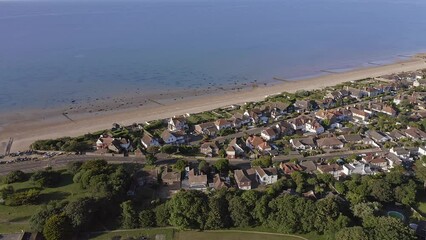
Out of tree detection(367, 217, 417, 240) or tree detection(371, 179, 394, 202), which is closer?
tree detection(367, 217, 417, 240)

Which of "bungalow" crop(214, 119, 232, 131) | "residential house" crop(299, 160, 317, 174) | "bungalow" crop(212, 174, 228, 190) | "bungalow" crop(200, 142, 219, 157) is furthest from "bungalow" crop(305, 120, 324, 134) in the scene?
"bungalow" crop(212, 174, 228, 190)

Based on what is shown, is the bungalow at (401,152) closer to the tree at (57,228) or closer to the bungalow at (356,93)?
the bungalow at (356,93)

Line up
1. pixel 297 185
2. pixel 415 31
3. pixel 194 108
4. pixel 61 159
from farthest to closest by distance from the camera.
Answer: pixel 415 31 → pixel 194 108 → pixel 61 159 → pixel 297 185

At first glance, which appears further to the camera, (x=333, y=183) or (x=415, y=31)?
(x=415, y=31)

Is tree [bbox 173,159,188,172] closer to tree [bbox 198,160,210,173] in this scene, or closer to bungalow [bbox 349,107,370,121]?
tree [bbox 198,160,210,173]

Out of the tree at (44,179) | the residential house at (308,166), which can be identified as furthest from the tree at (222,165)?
the tree at (44,179)

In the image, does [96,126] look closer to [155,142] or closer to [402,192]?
[155,142]

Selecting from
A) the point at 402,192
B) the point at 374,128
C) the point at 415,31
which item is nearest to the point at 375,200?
the point at 402,192

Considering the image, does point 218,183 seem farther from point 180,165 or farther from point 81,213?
point 81,213
